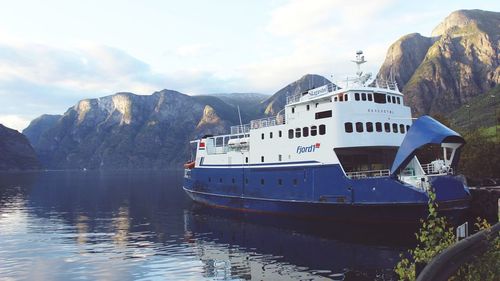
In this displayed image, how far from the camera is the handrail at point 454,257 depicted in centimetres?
727

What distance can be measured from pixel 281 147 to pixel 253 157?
408 cm

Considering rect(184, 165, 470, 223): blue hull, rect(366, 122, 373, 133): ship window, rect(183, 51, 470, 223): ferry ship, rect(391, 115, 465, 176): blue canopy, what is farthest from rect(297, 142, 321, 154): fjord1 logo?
rect(391, 115, 465, 176): blue canopy

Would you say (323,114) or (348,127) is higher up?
(323,114)

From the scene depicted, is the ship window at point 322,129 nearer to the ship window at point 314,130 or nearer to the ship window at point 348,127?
the ship window at point 314,130

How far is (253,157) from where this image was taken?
133 ft

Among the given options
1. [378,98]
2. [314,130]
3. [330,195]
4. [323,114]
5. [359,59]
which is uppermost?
[359,59]

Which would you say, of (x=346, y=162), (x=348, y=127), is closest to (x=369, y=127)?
(x=348, y=127)

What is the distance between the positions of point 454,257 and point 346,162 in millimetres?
29119

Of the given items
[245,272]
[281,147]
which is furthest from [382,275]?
[281,147]

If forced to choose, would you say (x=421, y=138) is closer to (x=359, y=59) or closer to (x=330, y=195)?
(x=330, y=195)

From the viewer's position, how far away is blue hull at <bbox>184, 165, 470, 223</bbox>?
2842 centimetres

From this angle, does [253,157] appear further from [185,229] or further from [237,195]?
[185,229]

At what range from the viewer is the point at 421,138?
28.1m

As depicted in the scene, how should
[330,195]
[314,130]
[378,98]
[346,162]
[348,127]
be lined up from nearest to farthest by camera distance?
[330,195] → [348,127] → [314,130] → [378,98] → [346,162]
